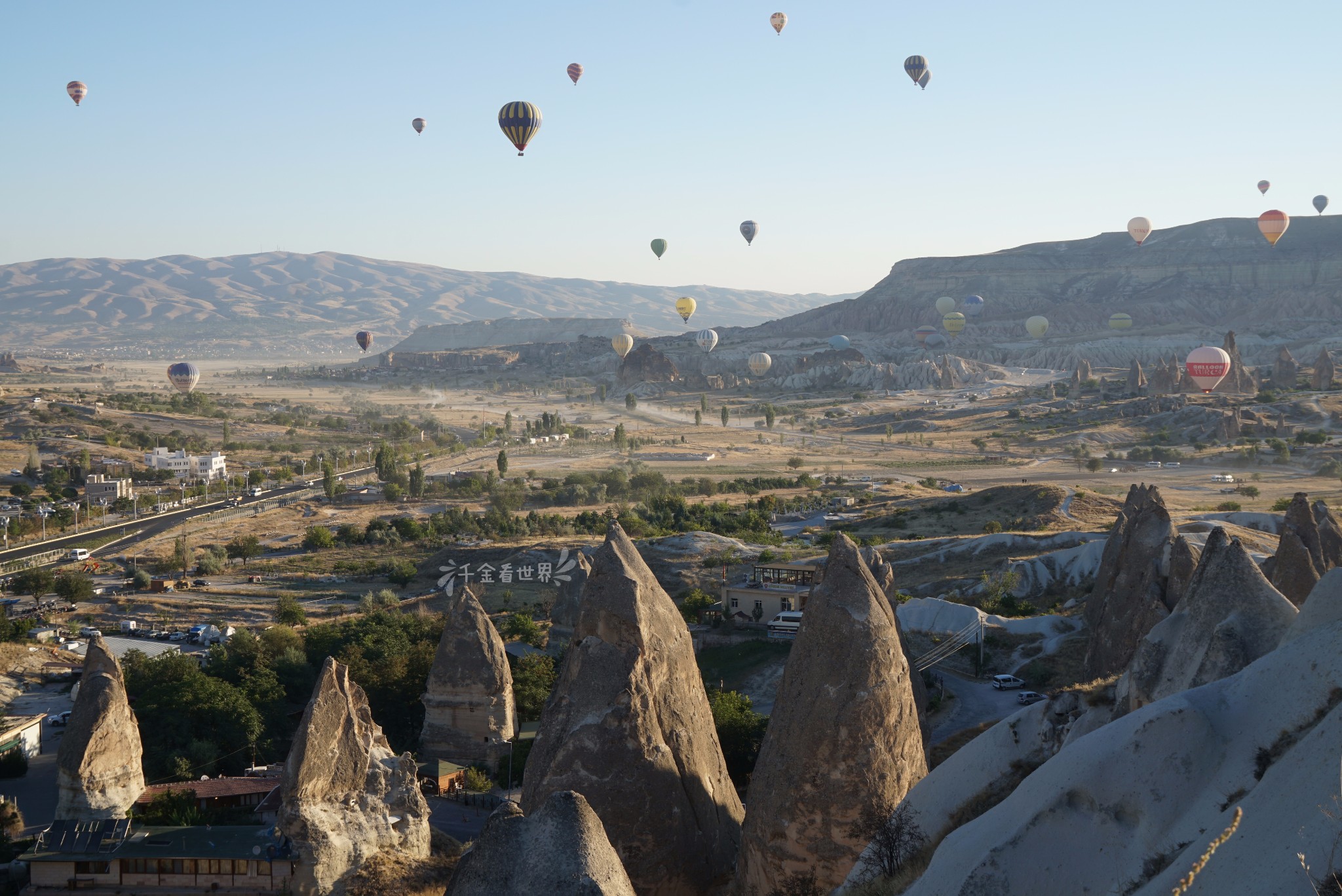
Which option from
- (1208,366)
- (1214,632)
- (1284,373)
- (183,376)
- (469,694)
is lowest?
(469,694)

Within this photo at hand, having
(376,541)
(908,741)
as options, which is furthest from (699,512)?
(908,741)

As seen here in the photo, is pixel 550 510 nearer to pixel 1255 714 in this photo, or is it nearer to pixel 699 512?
pixel 699 512

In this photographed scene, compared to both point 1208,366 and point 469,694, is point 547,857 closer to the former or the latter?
point 469,694

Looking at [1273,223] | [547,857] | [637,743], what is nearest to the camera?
[547,857]

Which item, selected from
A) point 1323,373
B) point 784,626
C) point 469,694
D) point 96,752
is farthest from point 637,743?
point 1323,373

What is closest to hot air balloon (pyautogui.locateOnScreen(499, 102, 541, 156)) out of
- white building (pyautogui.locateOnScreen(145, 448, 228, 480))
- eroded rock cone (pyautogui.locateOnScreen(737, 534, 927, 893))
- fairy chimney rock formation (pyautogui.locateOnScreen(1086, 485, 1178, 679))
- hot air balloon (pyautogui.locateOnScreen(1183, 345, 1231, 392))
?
white building (pyautogui.locateOnScreen(145, 448, 228, 480))

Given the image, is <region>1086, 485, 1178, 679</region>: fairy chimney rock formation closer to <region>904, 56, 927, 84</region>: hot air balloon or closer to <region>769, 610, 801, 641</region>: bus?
<region>769, 610, 801, 641</region>: bus

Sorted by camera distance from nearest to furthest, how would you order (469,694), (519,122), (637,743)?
(637,743) → (469,694) → (519,122)
